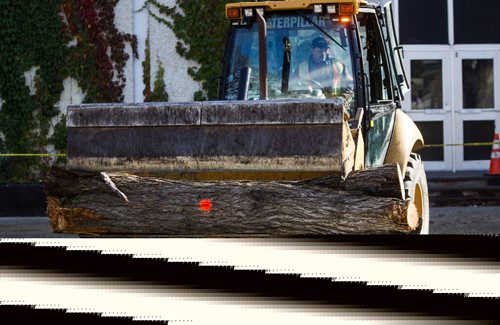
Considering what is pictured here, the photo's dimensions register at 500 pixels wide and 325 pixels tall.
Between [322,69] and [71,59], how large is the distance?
31.0 ft

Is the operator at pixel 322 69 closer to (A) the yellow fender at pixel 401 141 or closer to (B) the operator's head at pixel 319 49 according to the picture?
(B) the operator's head at pixel 319 49

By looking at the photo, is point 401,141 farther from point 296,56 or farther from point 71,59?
point 71,59

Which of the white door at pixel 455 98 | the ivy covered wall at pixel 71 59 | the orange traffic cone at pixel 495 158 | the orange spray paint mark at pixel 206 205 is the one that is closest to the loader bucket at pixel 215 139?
the orange spray paint mark at pixel 206 205

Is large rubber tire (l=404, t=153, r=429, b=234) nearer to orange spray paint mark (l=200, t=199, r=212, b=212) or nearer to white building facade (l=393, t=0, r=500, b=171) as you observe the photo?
orange spray paint mark (l=200, t=199, r=212, b=212)

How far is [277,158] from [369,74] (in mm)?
2343

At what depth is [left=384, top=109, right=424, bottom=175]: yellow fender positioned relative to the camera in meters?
7.71

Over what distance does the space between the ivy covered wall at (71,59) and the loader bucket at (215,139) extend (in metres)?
10.2

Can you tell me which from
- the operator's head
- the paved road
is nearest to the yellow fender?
the operator's head

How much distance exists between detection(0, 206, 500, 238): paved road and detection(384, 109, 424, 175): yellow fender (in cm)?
402

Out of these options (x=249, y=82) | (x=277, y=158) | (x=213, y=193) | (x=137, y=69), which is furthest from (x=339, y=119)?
(x=137, y=69)

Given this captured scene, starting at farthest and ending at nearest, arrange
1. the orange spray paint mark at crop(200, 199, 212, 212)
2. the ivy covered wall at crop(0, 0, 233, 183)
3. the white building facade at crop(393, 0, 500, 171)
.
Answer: the white building facade at crop(393, 0, 500, 171) < the ivy covered wall at crop(0, 0, 233, 183) < the orange spray paint mark at crop(200, 199, 212, 212)

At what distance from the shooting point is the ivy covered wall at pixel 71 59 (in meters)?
16.1

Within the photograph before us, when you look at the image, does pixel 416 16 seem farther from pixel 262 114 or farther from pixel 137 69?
pixel 262 114

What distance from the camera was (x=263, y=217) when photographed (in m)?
5.61
